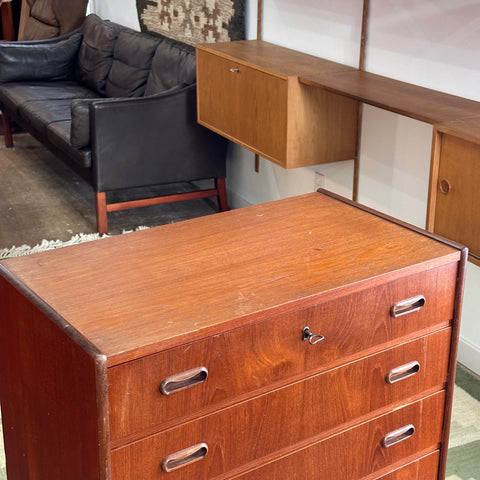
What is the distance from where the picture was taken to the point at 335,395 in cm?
185

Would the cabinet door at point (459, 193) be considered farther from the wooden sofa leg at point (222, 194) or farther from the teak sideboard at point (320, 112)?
the wooden sofa leg at point (222, 194)

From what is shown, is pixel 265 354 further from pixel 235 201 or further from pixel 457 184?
pixel 235 201

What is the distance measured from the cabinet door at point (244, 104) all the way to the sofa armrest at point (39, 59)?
217 cm

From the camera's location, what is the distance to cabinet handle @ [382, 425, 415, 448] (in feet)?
6.51

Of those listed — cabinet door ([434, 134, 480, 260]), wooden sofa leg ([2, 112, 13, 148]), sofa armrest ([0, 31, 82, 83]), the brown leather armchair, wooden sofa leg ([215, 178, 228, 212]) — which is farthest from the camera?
the brown leather armchair

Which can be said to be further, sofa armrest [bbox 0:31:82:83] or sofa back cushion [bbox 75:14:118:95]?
sofa armrest [bbox 0:31:82:83]

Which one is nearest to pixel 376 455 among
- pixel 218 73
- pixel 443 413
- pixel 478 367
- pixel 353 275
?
pixel 443 413

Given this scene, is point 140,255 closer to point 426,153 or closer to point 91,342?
point 91,342

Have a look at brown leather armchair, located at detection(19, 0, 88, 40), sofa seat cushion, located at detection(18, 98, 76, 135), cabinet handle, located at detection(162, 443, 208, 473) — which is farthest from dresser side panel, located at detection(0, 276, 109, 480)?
brown leather armchair, located at detection(19, 0, 88, 40)

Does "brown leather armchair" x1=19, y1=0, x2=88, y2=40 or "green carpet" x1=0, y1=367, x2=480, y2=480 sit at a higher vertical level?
"brown leather armchair" x1=19, y1=0, x2=88, y2=40

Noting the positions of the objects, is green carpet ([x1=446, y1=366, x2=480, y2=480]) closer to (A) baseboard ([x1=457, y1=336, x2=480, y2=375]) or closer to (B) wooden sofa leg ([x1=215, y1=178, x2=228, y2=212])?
(A) baseboard ([x1=457, y1=336, x2=480, y2=375])

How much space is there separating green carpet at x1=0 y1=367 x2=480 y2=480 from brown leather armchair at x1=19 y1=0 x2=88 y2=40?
4.36 m

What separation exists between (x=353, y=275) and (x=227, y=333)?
0.36 meters

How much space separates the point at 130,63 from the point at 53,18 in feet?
5.31
